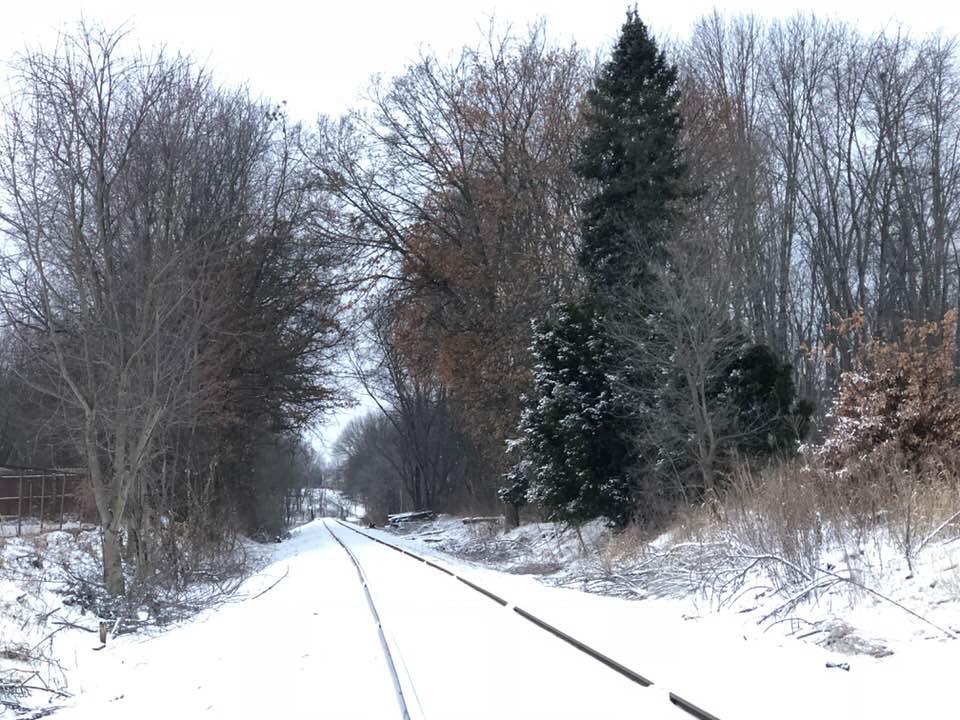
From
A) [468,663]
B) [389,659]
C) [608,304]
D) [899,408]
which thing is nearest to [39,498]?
[608,304]

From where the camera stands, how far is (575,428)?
19953mm

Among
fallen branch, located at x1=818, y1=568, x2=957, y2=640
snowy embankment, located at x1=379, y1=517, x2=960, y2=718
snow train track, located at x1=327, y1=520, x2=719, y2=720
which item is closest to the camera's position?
snow train track, located at x1=327, y1=520, x2=719, y2=720

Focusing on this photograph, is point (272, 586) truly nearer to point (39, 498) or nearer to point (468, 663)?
point (468, 663)

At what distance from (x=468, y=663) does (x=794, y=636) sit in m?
2.91

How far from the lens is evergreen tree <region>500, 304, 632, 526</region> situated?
1962 centimetres

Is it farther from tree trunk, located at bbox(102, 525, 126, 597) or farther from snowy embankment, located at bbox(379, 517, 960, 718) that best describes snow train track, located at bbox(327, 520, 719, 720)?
tree trunk, located at bbox(102, 525, 126, 597)

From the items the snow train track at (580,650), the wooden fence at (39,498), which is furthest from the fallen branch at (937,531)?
the wooden fence at (39,498)

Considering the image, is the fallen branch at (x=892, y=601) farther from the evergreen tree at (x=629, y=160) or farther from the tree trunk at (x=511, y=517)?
the tree trunk at (x=511, y=517)

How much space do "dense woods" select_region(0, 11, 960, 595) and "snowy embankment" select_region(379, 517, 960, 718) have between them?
164cm

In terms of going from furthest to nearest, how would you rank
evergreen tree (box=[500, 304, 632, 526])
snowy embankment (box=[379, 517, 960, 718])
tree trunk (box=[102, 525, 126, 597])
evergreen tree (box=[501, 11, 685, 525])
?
1. evergreen tree (box=[501, 11, 685, 525])
2. evergreen tree (box=[500, 304, 632, 526])
3. tree trunk (box=[102, 525, 126, 597])
4. snowy embankment (box=[379, 517, 960, 718])

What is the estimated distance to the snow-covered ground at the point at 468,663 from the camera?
5.86 metres

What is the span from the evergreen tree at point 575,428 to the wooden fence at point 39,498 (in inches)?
461

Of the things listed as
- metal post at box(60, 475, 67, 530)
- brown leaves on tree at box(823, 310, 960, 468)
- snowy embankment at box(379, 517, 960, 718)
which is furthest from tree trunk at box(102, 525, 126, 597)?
brown leaves on tree at box(823, 310, 960, 468)

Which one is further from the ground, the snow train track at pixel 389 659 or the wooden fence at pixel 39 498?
the wooden fence at pixel 39 498
